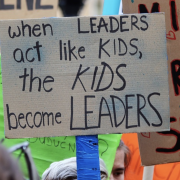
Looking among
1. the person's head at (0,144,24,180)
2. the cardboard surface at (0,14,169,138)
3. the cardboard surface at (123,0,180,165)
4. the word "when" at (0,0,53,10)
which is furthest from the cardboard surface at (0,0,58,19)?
the person's head at (0,144,24,180)

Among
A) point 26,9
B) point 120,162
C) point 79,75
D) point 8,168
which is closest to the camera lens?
point 8,168

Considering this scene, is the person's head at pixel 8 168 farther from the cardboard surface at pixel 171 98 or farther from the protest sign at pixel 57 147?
the protest sign at pixel 57 147

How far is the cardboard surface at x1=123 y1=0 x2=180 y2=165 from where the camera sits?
5.69ft

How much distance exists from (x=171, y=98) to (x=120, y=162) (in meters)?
0.63

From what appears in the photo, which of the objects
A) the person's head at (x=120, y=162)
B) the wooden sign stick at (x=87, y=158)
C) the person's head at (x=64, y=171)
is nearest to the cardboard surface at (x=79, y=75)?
the wooden sign stick at (x=87, y=158)

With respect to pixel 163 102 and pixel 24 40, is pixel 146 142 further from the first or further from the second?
pixel 24 40

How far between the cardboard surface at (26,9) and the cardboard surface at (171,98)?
953 millimetres

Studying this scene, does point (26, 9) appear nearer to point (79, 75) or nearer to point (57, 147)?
point (57, 147)

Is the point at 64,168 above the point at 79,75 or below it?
below

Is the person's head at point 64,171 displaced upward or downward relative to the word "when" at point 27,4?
downward

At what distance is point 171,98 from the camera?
5.74ft

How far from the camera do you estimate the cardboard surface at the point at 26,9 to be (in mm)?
2539

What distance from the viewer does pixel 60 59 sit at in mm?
1483

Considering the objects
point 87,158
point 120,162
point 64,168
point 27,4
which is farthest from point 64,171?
point 27,4
